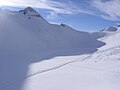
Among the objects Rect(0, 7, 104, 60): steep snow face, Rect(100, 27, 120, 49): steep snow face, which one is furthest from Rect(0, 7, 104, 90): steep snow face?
Rect(100, 27, 120, 49): steep snow face

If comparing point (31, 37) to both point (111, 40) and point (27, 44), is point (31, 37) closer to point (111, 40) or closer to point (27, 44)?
point (27, 44)

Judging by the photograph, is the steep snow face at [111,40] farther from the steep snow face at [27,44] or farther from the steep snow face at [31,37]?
the steep snow face at [27,44]

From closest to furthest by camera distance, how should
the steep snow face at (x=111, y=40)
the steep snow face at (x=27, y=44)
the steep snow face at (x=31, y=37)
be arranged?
the steep snow face at (x=27, y=44) < the steep snow face at (x=31, y=37) < the steep snow face at (x=111, y=40)

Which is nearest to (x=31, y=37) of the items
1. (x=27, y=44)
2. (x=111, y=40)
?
(x=27, y=44)

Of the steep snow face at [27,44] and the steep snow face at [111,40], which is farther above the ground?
the steep snow face at [27,44]

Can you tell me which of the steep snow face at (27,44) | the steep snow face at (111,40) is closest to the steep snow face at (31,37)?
the steep snow face at (27,44)

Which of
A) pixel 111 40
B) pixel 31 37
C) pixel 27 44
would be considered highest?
pixel 27 44

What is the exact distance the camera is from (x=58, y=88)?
12.0m

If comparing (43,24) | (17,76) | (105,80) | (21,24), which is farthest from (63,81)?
(43,24)

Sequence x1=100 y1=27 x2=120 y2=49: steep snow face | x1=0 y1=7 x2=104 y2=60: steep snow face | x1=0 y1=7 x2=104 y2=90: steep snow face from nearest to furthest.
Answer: x1=0 y1=7 x2=104 y2=90: steep snow face → x1=0 y1=7 x2=104 y2=60: steep snow face → x1=100 y1=27 x2=120 y2=49: steep snow face

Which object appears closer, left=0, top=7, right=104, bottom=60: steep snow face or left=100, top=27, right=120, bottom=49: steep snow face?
left=0, top=7, right=104, bottom=60: steep snow face

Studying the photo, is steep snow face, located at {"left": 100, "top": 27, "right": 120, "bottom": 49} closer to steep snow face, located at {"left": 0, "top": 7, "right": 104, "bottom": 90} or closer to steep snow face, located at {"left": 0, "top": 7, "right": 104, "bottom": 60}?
steep snow face, located at {"left": 0, "top": 7, "right": 104, "bottom": 60}

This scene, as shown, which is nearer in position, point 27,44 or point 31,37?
point 27,44

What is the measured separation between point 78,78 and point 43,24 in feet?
141
